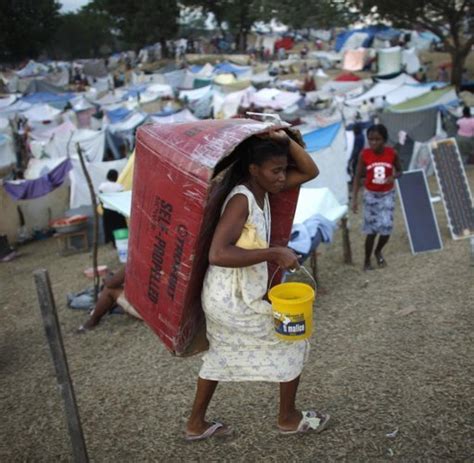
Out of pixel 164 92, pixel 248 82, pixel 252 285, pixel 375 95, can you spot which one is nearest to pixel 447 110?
pixel 375 95

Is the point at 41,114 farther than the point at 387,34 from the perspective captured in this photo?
No

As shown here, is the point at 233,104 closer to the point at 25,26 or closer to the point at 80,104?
the point at 80,104

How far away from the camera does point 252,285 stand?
2391 millimetres

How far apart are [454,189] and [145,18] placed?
144ft

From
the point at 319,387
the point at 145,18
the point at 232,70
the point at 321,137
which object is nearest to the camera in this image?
the point at 319,387

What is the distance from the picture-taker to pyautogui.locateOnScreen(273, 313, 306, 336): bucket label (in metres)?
2.28

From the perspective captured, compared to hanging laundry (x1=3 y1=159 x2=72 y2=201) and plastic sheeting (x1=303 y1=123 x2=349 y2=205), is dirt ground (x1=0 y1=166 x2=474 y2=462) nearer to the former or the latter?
plastic sheeting (x1=303 y1=123 x2=349 y2=205)

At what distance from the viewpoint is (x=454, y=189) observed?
6.43m

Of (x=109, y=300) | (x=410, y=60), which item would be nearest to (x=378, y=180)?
(x=109, y=300)

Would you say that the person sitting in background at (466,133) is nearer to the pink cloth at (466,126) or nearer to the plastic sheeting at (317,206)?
the pink cloth at (466,126)

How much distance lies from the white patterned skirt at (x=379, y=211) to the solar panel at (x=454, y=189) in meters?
1.26

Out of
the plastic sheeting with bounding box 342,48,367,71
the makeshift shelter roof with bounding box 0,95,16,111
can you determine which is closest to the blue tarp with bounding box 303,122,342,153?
the makeshift shelter roof with bounding box 0,95,16,111

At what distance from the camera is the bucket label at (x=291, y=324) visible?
7.49 feet

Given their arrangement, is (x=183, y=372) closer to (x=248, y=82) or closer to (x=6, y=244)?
(x=6, y=244)
